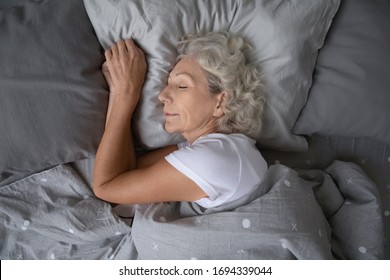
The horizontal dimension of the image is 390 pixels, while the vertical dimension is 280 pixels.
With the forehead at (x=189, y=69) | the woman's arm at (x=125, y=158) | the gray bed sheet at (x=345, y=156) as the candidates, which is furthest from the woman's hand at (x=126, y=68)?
the gray bed sheet at (x=345, y=156)

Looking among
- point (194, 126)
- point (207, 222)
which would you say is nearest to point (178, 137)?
point (194, 126)

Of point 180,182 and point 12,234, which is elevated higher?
point 180,182

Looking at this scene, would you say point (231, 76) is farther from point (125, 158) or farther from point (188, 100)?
point (125, 158)

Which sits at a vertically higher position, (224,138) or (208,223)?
(224,138)

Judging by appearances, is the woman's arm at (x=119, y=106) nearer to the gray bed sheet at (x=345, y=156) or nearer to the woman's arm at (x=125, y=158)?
the woman's arm at (x=125, y=158)

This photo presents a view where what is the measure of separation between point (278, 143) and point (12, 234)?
1051mm

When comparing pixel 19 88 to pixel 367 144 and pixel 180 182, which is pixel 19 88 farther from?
pixel 367 144

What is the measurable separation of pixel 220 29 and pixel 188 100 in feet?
1.01

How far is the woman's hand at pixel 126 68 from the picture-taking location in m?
1.18

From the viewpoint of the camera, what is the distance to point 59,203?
1228 mm

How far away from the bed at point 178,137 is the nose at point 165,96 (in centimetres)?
4

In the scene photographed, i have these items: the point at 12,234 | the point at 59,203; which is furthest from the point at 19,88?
the point at 12,234

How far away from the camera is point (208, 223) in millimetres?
1096
